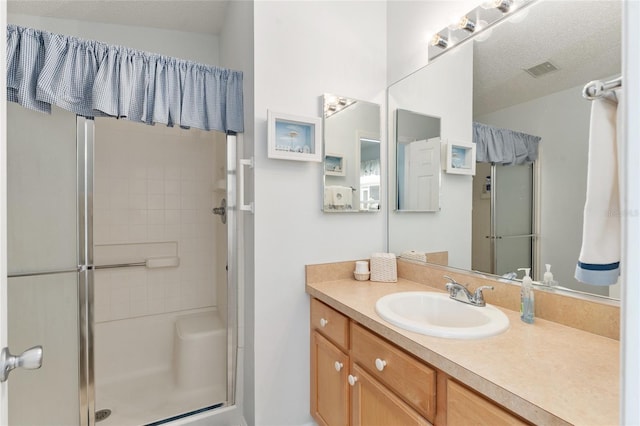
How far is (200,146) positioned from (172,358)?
162 cm

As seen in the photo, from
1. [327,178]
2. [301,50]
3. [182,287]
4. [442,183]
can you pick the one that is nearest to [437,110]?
[442,183]

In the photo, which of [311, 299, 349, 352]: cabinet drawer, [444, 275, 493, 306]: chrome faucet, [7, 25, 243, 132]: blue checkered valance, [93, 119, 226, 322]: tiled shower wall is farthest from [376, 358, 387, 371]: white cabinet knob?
[93, 119, 226, 322]: tiled shower wall

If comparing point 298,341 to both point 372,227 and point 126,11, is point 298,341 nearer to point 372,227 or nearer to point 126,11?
point 372,227

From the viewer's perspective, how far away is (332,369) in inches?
56.2

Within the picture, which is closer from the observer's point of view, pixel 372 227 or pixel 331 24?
pixel 331 24

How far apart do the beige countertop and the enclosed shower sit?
1235mm

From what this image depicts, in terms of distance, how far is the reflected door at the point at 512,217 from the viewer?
47.7 inches

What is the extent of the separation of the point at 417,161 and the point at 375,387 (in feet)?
3.86

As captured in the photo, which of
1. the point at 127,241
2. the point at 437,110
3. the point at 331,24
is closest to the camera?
the point at 437,110

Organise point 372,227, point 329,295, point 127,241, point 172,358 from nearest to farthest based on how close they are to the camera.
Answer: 1. point 329,295
2. point 372,227
3. point 172,358
4. point 127,241

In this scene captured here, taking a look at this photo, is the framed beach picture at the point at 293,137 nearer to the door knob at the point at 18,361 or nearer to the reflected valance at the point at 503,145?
the reflected valance at the point at 503,145

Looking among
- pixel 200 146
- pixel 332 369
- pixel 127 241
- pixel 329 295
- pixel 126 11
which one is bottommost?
pixel 332 369

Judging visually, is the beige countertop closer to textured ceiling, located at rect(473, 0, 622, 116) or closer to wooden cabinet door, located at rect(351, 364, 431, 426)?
wooden cabinet door, located at rect(351, 364, 431, 426)

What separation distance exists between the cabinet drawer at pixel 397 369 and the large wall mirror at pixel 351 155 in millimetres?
725
